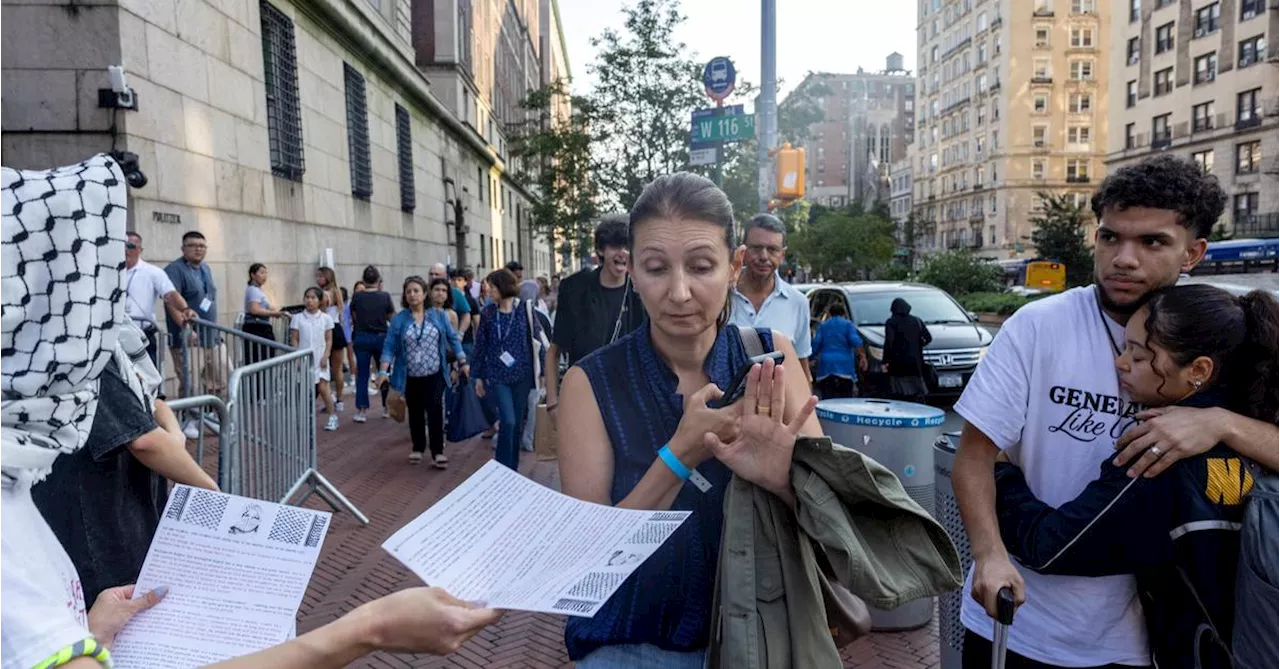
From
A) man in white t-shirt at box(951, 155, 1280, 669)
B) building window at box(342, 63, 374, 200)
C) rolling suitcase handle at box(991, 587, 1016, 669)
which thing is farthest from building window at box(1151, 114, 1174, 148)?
rolling suitcase handle at box(991, 587, 1016, 669)

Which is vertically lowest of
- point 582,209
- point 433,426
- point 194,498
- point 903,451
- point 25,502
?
point 433,426

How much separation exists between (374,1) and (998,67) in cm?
7226

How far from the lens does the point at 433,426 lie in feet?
26.1

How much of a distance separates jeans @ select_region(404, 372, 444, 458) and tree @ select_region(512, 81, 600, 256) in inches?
611

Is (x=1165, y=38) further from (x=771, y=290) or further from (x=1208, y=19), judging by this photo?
(x=771, y=290)

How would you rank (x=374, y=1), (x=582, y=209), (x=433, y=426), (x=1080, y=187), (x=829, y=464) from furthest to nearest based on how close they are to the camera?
(x=1080, y=187)
(x=582, y=209)
(x=374, y=1)
(x=433, y=426)
(x=829, y=464)

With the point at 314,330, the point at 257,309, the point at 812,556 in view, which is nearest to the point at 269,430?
the point at 812,556

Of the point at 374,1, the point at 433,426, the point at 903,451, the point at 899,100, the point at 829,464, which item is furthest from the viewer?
the point at 899,100

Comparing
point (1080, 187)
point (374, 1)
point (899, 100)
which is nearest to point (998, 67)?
point (1080, 187)

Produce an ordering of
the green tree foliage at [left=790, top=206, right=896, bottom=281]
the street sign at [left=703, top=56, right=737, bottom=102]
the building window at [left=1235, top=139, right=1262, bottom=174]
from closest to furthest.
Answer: the street sign at [left=703, top=56, right=737, bottom=102] → the green tree foliage at [left=790, top=206, right=896, bottom=281] → the building window at [left=1235, top=139, right=1262, bottom=174]

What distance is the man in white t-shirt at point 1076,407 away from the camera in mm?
1991

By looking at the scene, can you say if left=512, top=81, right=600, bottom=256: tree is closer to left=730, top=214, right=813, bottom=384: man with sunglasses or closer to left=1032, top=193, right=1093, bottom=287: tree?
left=730, top=214, right=813, bottom=384: man with sunglasses

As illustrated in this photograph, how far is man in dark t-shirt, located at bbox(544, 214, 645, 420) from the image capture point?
522 cm

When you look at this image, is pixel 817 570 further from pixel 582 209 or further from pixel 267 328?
pixel 582 209
